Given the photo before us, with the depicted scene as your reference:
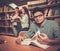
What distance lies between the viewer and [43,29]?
1642mm

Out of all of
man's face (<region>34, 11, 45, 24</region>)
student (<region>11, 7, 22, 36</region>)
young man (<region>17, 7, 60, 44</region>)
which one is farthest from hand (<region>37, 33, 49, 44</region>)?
student (<region>11, 7, 22, 36</region>)

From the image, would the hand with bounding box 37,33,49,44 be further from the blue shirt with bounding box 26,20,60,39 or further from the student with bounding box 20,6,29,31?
the student with bounding box 20,6,29,31

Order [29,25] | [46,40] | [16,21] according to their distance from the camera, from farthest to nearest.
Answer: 1. [16,21]
2. [29,25]
3. [46,40]

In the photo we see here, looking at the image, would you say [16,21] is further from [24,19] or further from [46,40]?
[46,40]

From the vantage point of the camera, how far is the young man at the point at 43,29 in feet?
5.06

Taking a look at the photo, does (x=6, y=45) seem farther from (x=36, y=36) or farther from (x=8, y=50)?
(x=36, y=36)

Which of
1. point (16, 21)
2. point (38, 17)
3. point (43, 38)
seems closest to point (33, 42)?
point (43, 38)

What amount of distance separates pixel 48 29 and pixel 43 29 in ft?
0.19

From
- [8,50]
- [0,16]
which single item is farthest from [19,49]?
[0,16]

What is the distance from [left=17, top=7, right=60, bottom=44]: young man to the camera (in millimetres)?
1542

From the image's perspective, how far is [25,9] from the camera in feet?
5.84

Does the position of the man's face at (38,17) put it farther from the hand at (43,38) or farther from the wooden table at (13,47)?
the wooden table at (13,47)

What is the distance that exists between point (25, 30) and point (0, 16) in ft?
1.49

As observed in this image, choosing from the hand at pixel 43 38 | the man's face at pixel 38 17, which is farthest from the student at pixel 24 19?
the hand at pixel 43 38
